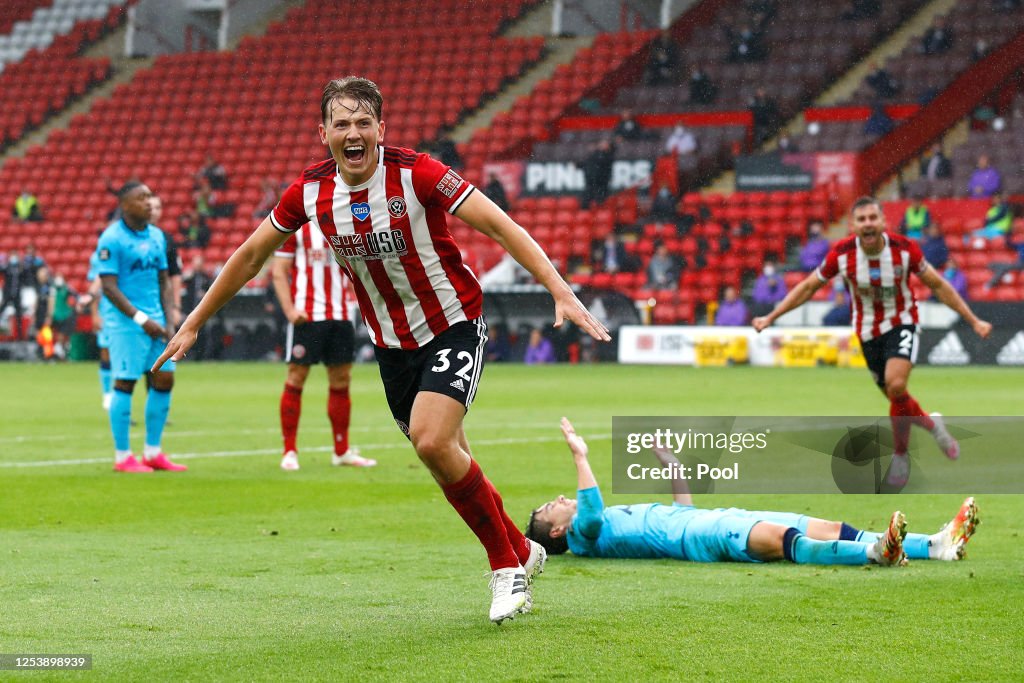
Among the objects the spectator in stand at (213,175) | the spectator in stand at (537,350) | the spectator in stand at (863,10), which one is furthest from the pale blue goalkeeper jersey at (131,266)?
the spectator in stand at (863,10)

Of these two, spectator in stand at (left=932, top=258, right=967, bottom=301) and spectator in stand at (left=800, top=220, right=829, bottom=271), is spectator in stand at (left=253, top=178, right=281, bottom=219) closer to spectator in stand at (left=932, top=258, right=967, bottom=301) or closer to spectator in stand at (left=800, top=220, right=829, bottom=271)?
spectator in stand at (left=800, top=220, right=829, bottom=271)

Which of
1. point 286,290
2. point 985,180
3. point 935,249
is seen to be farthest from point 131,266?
point 985,180

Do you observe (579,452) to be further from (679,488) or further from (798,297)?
(798,297)

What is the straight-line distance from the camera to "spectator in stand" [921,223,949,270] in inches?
1019

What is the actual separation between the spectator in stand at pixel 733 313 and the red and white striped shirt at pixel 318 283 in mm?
16579

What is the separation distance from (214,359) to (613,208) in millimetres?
8714

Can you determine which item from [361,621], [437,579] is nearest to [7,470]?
[437,579]

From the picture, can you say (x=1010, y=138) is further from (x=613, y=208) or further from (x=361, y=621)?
(x=361, y=621)

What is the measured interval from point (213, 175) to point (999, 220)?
1775 cm

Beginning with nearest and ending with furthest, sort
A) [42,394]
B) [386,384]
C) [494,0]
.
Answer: [386,384], [42,394], [494,0]

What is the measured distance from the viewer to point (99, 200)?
38.1m

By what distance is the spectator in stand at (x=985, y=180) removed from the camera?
93.3 ft

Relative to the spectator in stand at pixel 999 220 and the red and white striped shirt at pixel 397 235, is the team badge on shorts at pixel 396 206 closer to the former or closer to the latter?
the red and white striped shirt at pixel 397 235

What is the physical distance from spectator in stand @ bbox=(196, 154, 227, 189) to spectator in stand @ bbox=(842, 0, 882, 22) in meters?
14.8
